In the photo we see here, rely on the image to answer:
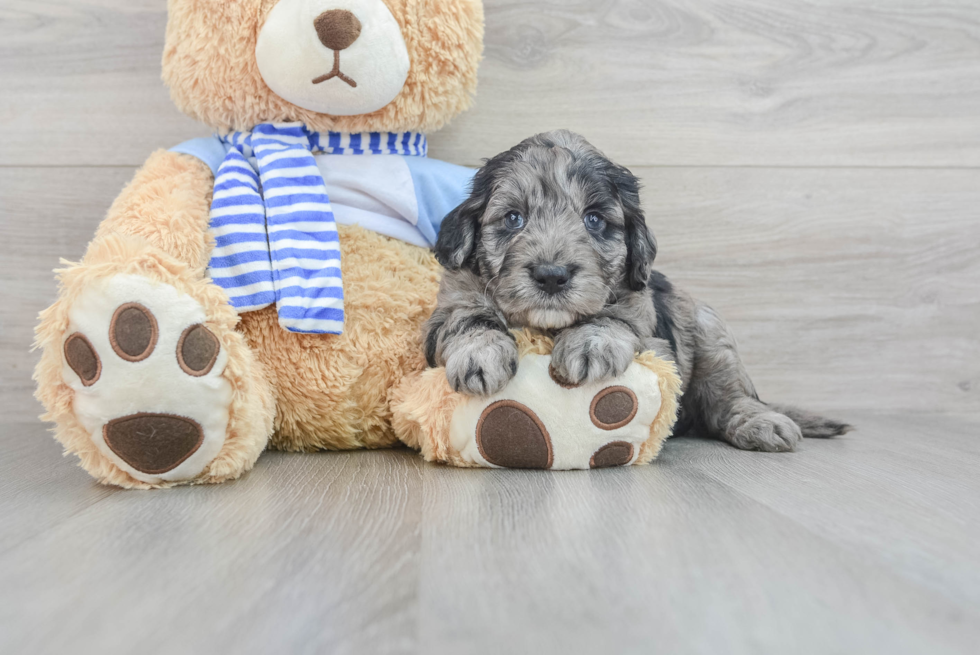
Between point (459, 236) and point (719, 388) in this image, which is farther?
point (719, 388)

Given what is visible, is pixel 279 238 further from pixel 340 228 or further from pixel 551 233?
pixel 551 233

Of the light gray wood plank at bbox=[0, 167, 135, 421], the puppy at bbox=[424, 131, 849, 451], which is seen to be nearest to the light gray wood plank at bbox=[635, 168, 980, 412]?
the puppy at bbox=[424, 131, 849, 451]

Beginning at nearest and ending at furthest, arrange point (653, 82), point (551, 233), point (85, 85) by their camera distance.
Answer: point (551, 233)
point (85, 85)
point (653, 82)

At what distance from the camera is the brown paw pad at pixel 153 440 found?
1.36 meters

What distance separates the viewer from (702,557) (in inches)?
39.8

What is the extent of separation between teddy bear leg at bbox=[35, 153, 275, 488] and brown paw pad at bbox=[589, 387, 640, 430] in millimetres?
720

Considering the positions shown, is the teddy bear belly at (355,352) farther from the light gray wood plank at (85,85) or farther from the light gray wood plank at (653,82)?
the light gray wood plank at (85,85)

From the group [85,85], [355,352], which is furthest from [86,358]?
[85,85]

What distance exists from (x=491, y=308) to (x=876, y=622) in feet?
3.25

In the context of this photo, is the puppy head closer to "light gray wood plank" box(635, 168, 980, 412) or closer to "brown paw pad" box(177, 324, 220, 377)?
"brown paw pad" box(177, 324, 220, 377)

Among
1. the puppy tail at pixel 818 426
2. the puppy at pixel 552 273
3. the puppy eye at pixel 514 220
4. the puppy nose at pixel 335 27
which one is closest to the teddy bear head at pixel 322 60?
the puppy nose at pixel 335 27

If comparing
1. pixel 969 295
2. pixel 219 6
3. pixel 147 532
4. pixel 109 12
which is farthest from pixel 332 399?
pixel 969 295

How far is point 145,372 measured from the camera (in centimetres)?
133

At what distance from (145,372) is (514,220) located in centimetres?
82
